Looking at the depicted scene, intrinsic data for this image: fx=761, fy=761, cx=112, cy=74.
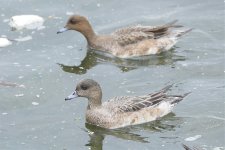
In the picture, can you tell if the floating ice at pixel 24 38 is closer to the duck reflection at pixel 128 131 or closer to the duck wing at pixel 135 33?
the duck wing at pixel 135 33

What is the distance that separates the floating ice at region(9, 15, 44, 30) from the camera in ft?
52.9

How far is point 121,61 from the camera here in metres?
15.0

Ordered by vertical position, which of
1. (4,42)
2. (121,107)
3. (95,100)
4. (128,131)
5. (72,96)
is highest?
(4,42)

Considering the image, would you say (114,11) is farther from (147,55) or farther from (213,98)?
(213,98)

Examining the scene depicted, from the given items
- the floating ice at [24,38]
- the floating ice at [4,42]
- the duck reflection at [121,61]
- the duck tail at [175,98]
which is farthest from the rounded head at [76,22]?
the duck tail at [175,98]

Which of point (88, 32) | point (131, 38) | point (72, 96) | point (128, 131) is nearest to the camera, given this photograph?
point (128, 131)

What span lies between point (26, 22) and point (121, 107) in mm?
4488

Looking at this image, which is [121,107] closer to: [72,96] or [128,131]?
[128,131]

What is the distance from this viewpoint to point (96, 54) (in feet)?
50.7

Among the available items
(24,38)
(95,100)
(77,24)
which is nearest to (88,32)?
(77,24)

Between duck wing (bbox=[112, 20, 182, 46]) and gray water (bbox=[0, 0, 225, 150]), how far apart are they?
0.47 meters

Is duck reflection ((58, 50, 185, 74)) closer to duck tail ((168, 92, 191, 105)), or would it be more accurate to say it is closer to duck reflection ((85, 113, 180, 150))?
duck tail ((168, 92, 191, 105))

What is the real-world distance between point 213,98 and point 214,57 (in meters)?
1.83

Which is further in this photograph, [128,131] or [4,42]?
[4,42]
